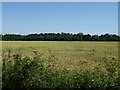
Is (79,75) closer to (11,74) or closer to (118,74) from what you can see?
(118,74)

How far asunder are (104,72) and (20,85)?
1.53 meters

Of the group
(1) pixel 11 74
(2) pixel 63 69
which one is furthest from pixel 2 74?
(2) pixel 63 69

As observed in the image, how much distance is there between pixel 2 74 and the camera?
15.2 feet

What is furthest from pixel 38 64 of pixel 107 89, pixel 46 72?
pixel 107 89

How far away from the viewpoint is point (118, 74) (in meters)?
4.51

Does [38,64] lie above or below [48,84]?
above

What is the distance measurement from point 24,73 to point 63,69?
32.4 inches

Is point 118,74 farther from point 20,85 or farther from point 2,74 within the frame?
point 2,74

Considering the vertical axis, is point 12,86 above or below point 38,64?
below

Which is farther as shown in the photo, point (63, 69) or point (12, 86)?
point (63, 69)

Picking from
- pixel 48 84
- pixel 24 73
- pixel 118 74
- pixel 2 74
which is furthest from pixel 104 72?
pixel 2 74

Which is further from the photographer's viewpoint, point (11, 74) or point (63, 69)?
point (63, 69)

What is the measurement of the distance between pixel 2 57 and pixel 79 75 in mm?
1590

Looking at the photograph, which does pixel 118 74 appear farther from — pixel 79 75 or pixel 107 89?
pixel 79 75
